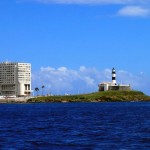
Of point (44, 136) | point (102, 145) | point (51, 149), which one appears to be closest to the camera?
point (51, 149)

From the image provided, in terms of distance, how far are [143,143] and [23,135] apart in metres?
17.5

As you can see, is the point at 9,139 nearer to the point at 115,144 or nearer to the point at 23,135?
the point at 23,135

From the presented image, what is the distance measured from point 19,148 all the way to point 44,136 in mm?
12569

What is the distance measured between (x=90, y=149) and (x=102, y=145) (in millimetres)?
3507

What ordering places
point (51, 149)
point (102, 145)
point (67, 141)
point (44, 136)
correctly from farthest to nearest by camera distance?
point (44, 136), point (67, 141), point (102, 145), point (51, 149)

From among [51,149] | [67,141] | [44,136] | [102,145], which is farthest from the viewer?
[44,136]

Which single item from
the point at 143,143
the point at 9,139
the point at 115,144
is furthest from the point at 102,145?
the point at 9,139

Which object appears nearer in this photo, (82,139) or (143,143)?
(143,143)

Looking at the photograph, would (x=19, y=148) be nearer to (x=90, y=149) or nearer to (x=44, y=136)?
(x=90, y=149)

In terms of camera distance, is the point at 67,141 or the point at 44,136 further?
the point at 44,136

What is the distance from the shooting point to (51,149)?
4844cm

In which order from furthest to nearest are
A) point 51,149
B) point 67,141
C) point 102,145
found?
point 67,141, point 102,145, point 51,149

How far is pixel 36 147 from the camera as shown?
165 ft

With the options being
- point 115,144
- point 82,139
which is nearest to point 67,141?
point 82,139
